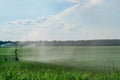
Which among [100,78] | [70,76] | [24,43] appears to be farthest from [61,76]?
[24,43]

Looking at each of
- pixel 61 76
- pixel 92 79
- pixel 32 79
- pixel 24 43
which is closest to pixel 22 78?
pixel 32 79

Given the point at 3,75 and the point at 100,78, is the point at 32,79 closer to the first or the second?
the point at 3,75

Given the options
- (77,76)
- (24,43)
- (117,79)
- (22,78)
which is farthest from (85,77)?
(24,43)

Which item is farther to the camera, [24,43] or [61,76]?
[24,43]

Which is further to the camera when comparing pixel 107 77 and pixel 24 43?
pixel 24 43

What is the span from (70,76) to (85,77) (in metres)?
0.82

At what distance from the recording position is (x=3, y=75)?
21953mm

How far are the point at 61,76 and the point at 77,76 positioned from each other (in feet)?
2.89

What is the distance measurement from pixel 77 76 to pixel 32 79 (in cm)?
258

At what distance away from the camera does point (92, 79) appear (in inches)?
851

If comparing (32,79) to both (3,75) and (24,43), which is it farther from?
(24,43)

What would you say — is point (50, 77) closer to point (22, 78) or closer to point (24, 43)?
point (22, 78)

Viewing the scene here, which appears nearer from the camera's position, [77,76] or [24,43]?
[77,76]

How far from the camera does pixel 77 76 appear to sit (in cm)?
2219
